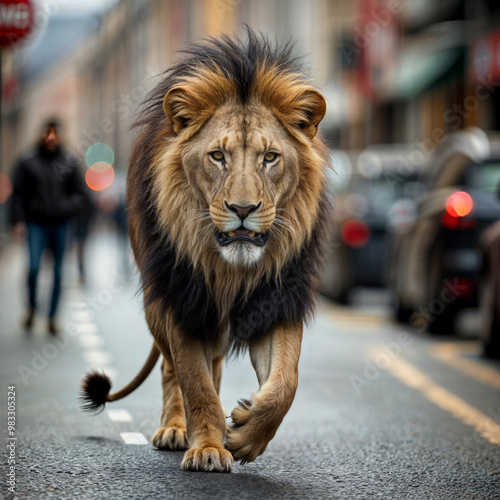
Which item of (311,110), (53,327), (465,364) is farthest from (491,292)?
(311,110)

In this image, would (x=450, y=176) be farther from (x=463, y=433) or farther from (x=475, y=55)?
(x=475, y=55)

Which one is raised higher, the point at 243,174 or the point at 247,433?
the point at 243,174

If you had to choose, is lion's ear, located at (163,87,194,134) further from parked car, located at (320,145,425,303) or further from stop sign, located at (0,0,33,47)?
parked car, located at (320,145,425,303)

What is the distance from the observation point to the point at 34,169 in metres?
11.7

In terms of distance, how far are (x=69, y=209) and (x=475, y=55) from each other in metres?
13.2

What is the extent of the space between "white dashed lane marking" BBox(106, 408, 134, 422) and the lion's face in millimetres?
1972

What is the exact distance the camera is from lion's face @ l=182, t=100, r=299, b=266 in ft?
16.4

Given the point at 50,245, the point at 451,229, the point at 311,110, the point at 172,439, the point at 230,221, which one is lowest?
the point at 172,439

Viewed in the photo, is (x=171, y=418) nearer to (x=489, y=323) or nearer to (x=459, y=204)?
(x=489, y=323)

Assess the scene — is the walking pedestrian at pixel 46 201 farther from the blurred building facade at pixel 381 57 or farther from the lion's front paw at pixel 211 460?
the lion's front paw at pixel 211 460

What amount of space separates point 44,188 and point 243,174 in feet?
22.5

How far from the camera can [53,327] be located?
11672mm

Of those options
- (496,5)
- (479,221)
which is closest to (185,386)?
(479,221)

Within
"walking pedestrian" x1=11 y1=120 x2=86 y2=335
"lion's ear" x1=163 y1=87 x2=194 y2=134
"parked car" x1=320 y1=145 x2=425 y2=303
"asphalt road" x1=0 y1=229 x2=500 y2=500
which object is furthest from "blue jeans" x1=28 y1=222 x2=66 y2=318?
"lion's ear" x1=163 y1=87 x2=194 y2=134
